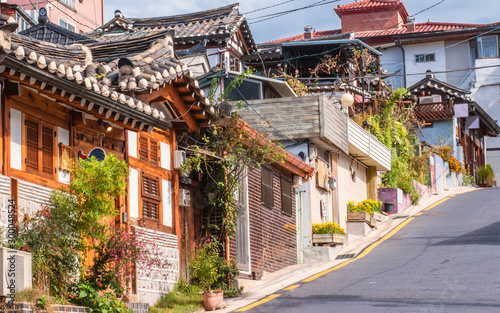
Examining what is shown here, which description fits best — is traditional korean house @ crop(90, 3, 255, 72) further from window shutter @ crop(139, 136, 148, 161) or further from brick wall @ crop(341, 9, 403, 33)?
brick wall @ crop(341, 9, 403, 33)

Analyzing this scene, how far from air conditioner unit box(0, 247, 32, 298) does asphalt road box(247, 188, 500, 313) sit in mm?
5712

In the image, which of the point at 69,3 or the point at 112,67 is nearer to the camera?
the point at 112,67

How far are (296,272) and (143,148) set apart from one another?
7467 mm

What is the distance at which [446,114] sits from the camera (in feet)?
178

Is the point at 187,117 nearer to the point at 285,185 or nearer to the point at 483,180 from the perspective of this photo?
the point at 285,185

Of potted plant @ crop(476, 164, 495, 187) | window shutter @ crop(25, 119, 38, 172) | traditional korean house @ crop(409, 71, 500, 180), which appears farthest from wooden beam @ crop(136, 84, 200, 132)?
potted plant @ crop(476, 164, 495, 187)

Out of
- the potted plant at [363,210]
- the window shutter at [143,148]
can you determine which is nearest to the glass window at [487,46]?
the potted plant at [363,210]

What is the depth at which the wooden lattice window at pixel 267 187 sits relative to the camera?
23078mm

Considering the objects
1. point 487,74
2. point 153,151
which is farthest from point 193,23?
point 487,74

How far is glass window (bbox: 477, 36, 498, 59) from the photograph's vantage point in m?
60.4

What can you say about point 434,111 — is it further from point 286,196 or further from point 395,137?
point 286,196

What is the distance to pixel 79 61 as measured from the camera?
54.6 ft

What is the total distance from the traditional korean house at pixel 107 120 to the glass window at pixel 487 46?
4577cm

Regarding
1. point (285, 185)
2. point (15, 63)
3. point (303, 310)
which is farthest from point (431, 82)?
point (15, 63)
